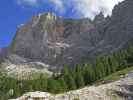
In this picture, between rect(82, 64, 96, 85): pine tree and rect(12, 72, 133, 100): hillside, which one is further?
rect(82, 64, 96, 85): pine tree

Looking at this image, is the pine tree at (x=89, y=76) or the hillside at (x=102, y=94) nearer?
the hillside at (x=102, y=94)

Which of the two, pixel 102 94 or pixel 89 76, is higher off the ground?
pixel 89 76

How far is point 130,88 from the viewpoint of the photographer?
55.0 metres

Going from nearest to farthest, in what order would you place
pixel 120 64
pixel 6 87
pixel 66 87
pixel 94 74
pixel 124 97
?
pixel 124 97 → pixel 66 87 → pixel 94 74 → pixel 120 64 → pixel 6 87

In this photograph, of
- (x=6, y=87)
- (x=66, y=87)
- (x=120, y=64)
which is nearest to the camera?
(x=66, y=87)

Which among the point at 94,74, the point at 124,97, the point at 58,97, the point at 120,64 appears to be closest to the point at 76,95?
the point at 58,97

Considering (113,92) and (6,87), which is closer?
(113,92)

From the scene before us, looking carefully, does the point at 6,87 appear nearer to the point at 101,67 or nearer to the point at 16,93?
the point at 16,93

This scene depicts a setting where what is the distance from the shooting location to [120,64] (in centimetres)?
12938

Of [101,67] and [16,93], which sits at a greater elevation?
[101,67]

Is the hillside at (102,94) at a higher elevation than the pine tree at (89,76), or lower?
lower

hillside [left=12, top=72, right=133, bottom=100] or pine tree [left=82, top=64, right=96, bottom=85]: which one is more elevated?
pine tree [left=82, top=64, right=96, bottom=85]

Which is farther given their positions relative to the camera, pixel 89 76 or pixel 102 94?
pixel 89 76

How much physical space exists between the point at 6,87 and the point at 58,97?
107179 millimetres
